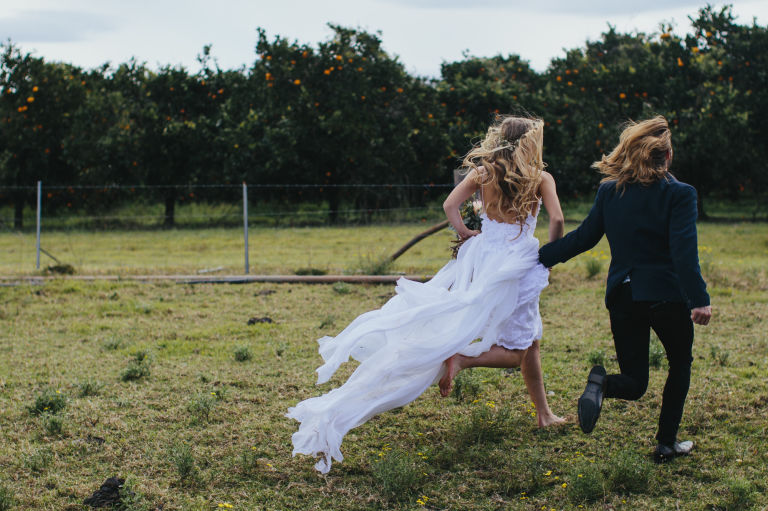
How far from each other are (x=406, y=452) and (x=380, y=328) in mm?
853

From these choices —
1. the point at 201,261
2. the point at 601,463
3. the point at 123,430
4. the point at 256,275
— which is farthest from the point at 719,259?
the point at 123,430

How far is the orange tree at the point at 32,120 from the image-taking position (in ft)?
77.5

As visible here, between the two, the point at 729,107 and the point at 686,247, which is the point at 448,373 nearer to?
the point at 686,247

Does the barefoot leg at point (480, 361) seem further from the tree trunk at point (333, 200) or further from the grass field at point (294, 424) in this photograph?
the tree trunk at point (333, 200)

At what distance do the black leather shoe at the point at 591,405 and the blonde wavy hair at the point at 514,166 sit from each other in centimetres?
105

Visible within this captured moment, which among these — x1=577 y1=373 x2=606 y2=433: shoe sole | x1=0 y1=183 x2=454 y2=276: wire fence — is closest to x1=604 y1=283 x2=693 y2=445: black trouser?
x1=577 y1=373 x2=606 y2=433: shoe sole

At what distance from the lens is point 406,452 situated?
14.7 feet

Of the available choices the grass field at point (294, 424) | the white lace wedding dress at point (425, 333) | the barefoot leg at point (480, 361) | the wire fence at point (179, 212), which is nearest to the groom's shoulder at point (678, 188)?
the white lace wedding dress at point (425, 333)

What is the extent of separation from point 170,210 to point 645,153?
20218 millimetres

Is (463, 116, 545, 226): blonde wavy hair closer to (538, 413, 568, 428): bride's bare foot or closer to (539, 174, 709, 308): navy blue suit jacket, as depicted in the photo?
(539, 174, 709, 308): navy blue suit jacket

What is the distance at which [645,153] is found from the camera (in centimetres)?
386

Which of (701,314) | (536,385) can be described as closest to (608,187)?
(701,314)

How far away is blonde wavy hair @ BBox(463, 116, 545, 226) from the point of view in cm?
435

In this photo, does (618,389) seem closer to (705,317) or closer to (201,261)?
(705,317)
